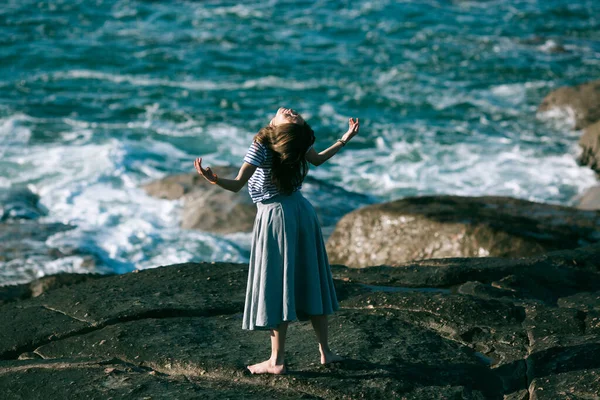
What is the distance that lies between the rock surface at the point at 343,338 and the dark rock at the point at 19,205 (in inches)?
257

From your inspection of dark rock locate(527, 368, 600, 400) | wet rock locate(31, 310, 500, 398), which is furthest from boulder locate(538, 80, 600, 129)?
dark rock locate(527, 368, 600, 400)

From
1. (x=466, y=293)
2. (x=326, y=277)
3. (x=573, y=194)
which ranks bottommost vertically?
(x=573, y=194)

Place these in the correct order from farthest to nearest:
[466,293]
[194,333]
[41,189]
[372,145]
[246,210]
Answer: [372,145] → [41,189] → [246,210] → [466,293] → [194,333]

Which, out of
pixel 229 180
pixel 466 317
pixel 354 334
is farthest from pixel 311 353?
pixel 229 180

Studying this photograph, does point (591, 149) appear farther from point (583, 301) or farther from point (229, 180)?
point (229, 180)

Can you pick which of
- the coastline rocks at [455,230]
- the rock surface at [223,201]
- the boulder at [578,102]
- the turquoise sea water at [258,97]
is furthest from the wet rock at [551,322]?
the boulder at [578,102]

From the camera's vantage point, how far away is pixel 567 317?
6008 mm

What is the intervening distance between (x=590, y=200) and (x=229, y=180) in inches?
400

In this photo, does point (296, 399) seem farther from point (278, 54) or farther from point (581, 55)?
point (581, 55)

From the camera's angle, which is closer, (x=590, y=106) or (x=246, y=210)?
(x=246, y=210)

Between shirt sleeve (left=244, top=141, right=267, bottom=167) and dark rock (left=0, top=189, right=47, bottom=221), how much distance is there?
357 inches

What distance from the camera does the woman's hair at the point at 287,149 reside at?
4.86 meters

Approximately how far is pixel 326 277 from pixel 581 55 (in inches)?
840

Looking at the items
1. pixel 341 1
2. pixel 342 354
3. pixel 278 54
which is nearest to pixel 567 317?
pixel 342 354
